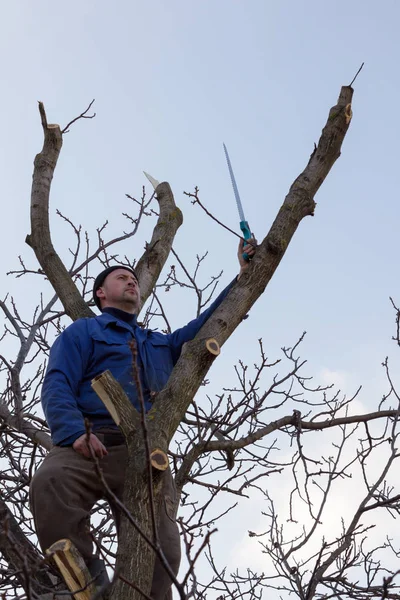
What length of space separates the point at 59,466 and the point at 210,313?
1128 mm

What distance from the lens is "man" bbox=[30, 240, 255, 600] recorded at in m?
2.67

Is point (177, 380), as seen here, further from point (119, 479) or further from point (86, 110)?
point (86, 110)

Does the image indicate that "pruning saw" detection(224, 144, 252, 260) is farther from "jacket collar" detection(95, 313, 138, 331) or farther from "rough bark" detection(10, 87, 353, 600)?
"jacket collar" detection(95, 313, 138, 331)

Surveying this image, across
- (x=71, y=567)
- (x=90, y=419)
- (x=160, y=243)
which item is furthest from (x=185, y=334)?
(x=160, y=243)

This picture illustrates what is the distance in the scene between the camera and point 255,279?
327 centimetres

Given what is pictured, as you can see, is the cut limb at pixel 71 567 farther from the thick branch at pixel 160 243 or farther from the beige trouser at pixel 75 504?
the thick branch at pixel 160 243

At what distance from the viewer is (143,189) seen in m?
5.97

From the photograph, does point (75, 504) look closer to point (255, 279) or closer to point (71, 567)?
point (71, 567)

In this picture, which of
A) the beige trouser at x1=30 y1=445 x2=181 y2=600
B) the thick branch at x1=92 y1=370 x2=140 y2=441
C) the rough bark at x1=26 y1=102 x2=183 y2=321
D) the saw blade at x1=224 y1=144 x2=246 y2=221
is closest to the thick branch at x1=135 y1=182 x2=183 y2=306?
the rough bark at x1=26 y1=102 x2=183 y2=321

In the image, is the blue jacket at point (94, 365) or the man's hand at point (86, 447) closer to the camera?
the man's hand at point (86, 447)

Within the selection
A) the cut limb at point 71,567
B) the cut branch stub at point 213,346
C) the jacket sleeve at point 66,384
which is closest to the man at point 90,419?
the jacket sleeve at point 66,384

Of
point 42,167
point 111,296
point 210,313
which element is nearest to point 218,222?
point 210,313

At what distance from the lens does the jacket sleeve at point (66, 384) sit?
2824 millimetres

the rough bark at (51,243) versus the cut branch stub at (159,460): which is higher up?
the rough bark at (51,243)
